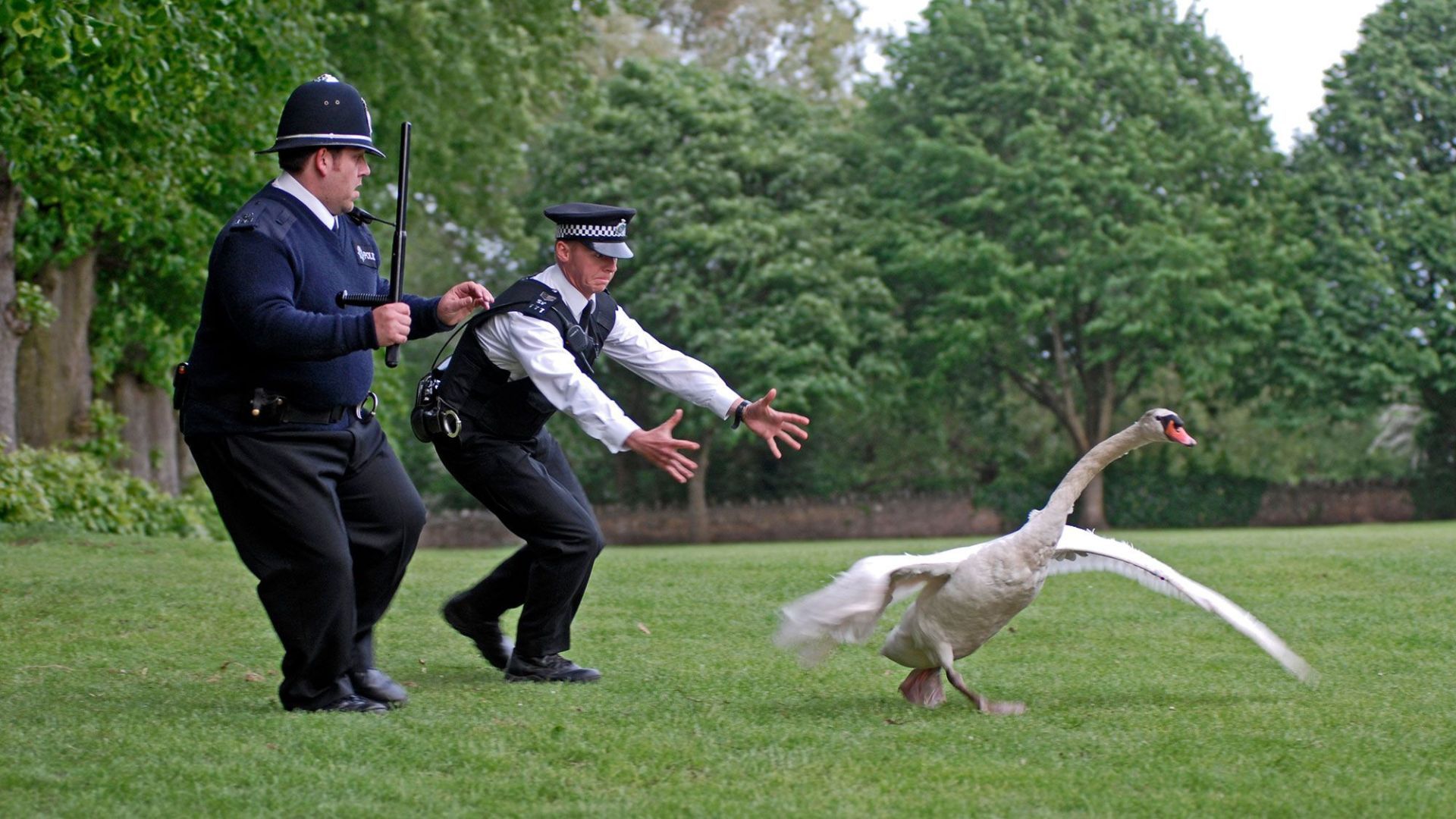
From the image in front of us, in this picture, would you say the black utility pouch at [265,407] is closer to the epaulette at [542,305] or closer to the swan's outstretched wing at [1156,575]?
the epaulette at [542,305]

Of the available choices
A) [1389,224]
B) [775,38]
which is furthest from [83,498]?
[775,38]

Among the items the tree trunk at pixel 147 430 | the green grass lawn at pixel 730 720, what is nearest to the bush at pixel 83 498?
the tree trunk at pixel 147 430

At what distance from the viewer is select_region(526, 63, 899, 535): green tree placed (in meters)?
38.0

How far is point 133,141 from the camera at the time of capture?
59.2 feet

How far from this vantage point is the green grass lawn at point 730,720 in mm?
5414

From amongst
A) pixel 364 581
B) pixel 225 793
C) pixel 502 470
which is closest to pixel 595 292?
pixel 502 470

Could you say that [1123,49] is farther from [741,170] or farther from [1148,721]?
[1148,721]

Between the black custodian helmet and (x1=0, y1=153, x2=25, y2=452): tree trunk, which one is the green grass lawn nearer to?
the black custodian helmet

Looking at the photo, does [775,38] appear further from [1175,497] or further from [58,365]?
[58,365]

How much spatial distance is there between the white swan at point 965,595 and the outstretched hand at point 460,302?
1.93m

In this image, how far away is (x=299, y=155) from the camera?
6629 mm

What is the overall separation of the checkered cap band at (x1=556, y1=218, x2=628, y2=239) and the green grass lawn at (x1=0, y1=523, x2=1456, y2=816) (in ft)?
6.94

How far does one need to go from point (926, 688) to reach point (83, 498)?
44.7 feet

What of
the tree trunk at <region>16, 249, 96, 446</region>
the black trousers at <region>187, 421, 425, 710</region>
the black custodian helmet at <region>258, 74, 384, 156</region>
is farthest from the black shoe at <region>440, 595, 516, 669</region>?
the tree trunk at <region>16, 249, 96, 446</region>
